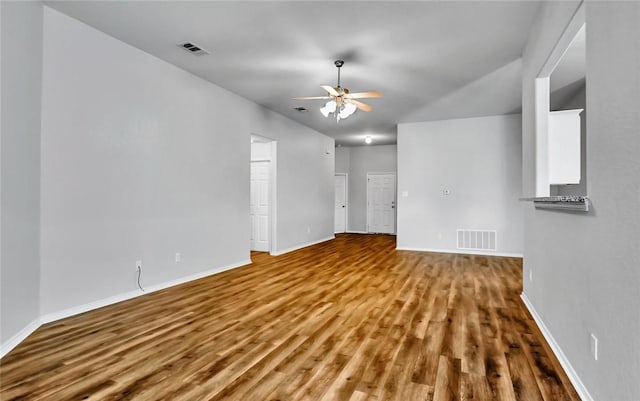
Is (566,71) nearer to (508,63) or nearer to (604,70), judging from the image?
(508,63)

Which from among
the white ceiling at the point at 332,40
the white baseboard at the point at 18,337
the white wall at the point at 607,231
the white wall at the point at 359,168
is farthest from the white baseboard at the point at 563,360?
the white wall at the point at 359,168

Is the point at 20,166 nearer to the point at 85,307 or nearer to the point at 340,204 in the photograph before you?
the point at 85,307

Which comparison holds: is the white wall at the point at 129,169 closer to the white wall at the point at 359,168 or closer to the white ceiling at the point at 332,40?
the white ceiling at the point at 332,40

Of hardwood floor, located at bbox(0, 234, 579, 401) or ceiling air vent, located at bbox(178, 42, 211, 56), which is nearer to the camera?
hardwood floor, located at bbox(0, 234, 579, 401)

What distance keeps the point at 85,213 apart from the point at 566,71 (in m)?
6.07

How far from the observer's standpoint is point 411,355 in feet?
7.74

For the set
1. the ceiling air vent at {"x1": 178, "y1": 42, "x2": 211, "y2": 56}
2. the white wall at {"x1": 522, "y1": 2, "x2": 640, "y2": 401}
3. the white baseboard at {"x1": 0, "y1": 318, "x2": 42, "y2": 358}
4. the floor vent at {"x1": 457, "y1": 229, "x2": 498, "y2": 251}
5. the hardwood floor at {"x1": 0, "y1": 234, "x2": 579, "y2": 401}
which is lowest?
the hardwood floor at {"x1": 0, "y1": 234, "x2": 579, "y2": 401}

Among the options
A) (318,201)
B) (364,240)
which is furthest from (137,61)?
(364,240)

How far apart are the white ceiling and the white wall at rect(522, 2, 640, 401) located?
1.08 m

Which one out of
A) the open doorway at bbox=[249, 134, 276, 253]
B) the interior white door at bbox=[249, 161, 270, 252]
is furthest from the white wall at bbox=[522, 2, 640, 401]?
the interior white door at bbox=[249, 161, 270, 252]

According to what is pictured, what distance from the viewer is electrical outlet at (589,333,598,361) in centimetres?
169

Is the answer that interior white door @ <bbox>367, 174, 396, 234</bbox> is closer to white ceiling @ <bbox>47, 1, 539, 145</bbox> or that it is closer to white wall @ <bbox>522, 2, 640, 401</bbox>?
white ceiling @ <bbox>47, 1, 539, 145</bbox>

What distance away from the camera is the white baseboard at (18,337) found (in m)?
2.37

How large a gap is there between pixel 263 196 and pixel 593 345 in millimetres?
5885
